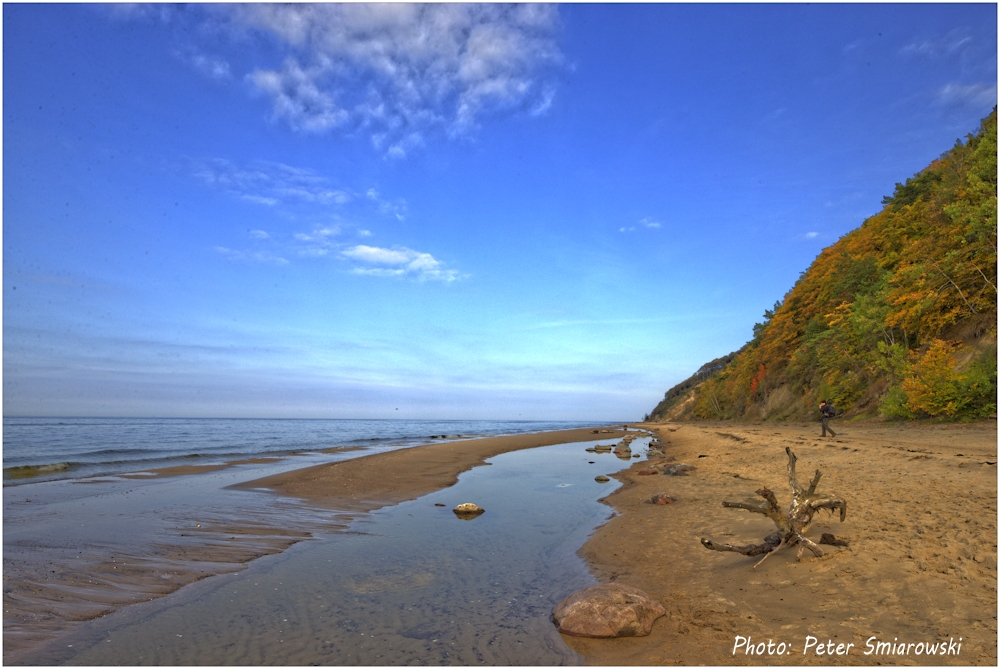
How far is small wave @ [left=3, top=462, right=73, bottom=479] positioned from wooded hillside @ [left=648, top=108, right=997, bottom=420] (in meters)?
42.2

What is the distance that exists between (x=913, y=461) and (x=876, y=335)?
22703mm

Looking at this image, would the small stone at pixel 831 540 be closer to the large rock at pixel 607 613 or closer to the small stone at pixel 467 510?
the large rock at pixel 607 613

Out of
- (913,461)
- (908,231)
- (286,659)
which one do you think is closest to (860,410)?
(908,231)

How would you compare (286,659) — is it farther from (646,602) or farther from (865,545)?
(865,545)

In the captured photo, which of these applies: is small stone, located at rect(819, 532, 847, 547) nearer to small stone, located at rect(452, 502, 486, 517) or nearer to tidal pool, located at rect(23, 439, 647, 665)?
tidal pool, located at rect(23, 439, 647, 665)

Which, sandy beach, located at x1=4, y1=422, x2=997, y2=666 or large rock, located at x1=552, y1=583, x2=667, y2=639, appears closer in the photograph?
sandy beach, located at x1=4, y1=422, x2=997, y2=666

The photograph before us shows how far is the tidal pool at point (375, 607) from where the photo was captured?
5.87 metres

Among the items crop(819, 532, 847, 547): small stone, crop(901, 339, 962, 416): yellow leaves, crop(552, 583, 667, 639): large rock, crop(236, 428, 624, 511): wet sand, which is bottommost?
crop(236, 428, 624, 511): wet sand

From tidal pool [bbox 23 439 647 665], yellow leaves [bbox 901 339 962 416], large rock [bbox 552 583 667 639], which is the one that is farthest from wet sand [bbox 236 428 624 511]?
yellow leaves [bbox 901 339 962 416]

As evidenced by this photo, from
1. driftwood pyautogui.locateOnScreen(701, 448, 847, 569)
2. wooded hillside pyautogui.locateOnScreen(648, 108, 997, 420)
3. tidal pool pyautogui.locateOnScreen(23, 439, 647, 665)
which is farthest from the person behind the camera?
wooded hillside pyautogui.locateOnScreen(648, 108, 997, 420)

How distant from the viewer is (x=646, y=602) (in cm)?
647

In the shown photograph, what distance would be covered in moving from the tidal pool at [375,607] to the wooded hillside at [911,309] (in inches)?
825

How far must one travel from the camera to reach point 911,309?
84.0 feet

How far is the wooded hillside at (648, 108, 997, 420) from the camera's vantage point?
22.5 metres
